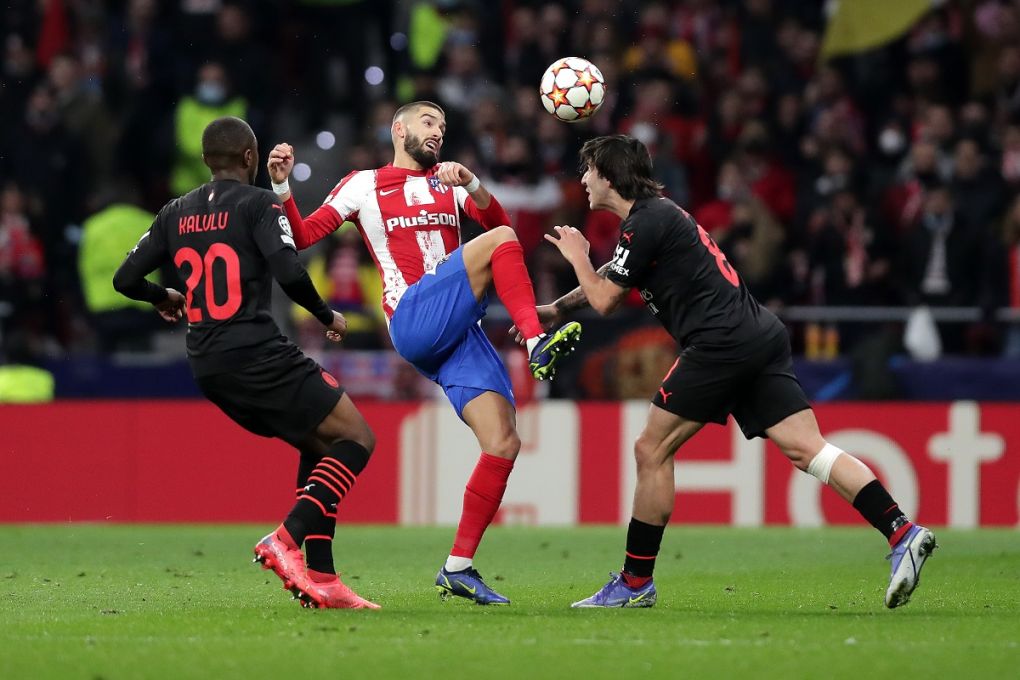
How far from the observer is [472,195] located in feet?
26.6

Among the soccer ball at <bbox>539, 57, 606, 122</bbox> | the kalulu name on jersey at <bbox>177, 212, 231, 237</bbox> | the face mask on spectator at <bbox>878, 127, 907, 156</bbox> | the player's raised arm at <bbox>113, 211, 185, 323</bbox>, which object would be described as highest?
the face mask on spectator at <bbox>878, 127, 907, 156</bbox>

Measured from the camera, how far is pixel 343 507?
14.2 metres

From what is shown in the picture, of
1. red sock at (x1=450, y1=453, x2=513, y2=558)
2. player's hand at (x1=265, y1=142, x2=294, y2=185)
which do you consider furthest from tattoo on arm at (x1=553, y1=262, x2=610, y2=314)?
player's hand at (x1=265, y1=142, x2=294, y2=185)

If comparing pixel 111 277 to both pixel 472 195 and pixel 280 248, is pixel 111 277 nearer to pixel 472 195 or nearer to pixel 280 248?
pixel 472 195

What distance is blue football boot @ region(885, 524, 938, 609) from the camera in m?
7.11

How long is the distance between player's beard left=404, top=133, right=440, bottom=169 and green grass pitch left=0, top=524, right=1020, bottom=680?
212 centimetres

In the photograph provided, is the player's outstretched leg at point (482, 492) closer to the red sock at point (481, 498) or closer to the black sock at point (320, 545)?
the red sock at point (481, 498)

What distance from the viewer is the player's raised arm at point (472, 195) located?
303 inches

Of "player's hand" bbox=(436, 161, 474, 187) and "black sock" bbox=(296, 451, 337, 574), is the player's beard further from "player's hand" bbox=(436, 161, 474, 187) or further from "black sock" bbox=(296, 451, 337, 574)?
"black sock" bbox=(296, 451, 337, 574)

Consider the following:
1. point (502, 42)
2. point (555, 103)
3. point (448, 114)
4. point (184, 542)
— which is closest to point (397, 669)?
point (555, 103)

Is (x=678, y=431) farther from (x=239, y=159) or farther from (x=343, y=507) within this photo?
(x=343, y=507)

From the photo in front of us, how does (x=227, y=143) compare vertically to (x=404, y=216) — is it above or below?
above

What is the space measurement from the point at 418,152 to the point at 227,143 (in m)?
1.12

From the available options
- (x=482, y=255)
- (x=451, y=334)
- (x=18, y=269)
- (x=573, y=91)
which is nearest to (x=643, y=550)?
(x=451, y=334)
